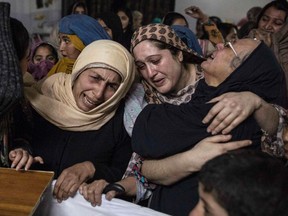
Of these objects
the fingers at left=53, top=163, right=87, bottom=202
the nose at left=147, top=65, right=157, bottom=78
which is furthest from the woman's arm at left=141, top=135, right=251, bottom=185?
the nose at left=147, top=65, right=157, bottom=78

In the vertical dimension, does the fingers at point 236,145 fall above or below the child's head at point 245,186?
below

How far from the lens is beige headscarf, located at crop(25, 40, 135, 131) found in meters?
1.69

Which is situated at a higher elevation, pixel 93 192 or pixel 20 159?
pixel 20 159

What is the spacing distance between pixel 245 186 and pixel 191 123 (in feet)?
1.61

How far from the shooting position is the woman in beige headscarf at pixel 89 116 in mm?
1688

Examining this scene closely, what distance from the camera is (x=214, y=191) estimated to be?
2.65 ft

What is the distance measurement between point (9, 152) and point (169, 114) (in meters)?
0.65

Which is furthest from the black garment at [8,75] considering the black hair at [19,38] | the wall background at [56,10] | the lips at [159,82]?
the wall background at [56,10]

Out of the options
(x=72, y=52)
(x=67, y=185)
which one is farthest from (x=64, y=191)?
(x=72, y=52)

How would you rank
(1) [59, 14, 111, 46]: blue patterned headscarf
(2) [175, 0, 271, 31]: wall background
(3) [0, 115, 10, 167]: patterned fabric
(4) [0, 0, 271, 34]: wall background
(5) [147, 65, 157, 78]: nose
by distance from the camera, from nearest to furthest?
1. (3) [0, 115, 10, 167]: patterned fabric
2. (5) [147, 65, 157, 78]: nose
3. (1) [59, 14, 111, 46]: blue patterned headscarf
4. (4) [0, 0, 271, 34]: wall background
5. (2) [175, 0, 271, 31]: wall background

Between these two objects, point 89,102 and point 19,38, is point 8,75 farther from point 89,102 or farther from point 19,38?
point 89,102

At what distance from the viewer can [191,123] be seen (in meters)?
1.24

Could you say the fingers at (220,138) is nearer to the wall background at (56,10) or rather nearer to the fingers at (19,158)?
the fingers at (19,158)

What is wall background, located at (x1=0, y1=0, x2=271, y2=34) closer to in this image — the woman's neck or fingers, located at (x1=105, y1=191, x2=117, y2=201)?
the woman's neck
